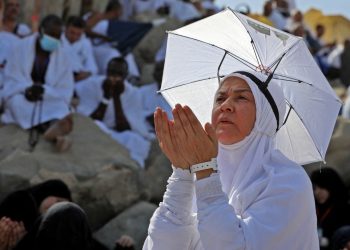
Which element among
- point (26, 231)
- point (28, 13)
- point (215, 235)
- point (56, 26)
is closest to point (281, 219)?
point (215, 235)

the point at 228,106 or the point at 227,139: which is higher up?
the point at 228,106

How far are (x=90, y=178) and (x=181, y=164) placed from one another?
15.4 ft

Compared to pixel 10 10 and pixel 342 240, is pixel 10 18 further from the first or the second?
pixel 342 240

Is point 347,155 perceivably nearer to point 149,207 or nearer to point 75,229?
point 149,207

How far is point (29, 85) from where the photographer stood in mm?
8367

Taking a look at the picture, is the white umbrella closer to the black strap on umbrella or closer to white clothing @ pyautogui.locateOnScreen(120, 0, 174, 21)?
the black strap on umbrella

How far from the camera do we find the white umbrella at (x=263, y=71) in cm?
408

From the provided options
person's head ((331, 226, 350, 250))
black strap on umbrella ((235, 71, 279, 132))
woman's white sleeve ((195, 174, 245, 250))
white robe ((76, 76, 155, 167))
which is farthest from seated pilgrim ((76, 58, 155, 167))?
woman's white sleeve ((195, 174, 245, 250))

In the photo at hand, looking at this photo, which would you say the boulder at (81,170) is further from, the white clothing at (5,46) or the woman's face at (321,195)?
the woman's face at (321,195)

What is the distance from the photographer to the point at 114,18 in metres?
13.0

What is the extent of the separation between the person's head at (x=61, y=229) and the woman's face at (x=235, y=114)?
2.12 m

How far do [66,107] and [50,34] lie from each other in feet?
2.80

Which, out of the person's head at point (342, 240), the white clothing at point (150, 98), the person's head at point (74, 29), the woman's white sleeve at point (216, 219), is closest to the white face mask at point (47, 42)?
the person's head at point (74, 29)

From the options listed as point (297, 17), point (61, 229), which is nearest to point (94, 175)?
point (61, 229)
